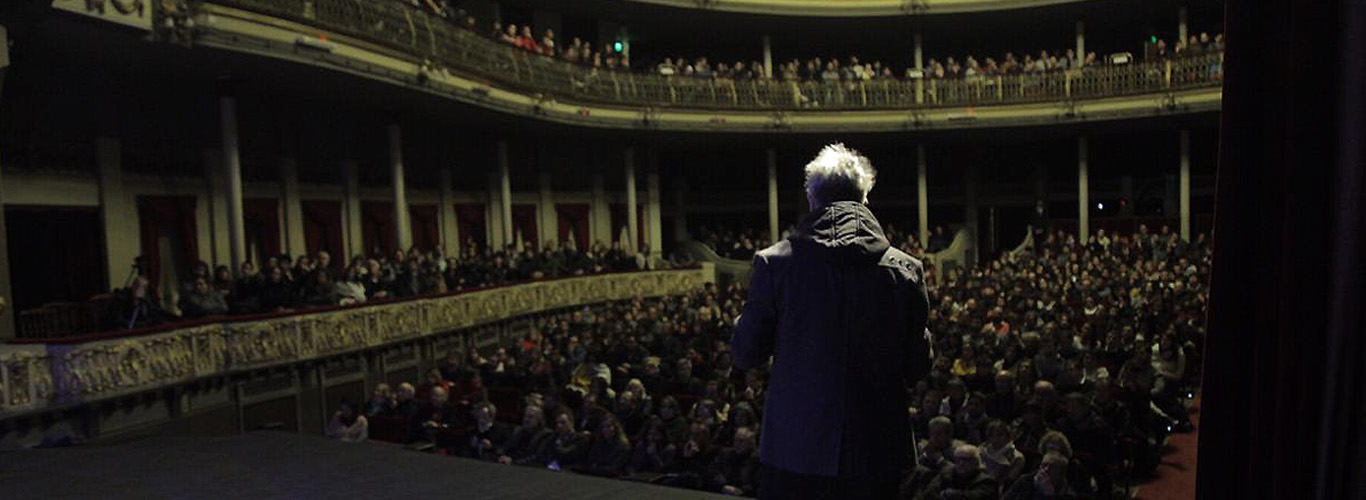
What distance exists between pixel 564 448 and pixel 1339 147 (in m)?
7.43

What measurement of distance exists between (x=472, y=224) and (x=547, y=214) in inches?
136

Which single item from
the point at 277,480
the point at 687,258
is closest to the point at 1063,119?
the point at 687,258

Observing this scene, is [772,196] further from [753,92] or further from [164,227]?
[164,227]

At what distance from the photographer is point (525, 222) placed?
26.3 meters

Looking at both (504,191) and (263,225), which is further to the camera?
(504,191)

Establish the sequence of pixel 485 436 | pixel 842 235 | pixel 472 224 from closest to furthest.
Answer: pixel 842 235 → pixel 485 436 → pixel 472 224

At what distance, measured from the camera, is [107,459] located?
5555mm

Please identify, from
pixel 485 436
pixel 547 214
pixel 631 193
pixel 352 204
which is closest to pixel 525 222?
pixel 547 214

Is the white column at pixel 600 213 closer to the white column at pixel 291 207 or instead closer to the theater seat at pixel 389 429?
the white column at pixel 291 207

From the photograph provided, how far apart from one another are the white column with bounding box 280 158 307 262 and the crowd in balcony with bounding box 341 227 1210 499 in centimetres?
606

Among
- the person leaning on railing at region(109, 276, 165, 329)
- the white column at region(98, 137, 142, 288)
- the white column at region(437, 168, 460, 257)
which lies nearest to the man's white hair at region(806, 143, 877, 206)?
the person leaning on railing at region(109, 276, 165, 329)

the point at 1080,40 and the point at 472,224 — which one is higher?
the point at 1080,40

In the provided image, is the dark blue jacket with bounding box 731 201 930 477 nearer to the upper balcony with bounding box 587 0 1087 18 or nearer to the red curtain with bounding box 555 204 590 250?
the upper balcony with bounding box 587 0 1087 18

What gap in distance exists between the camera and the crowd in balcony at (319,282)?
11.3 meters
